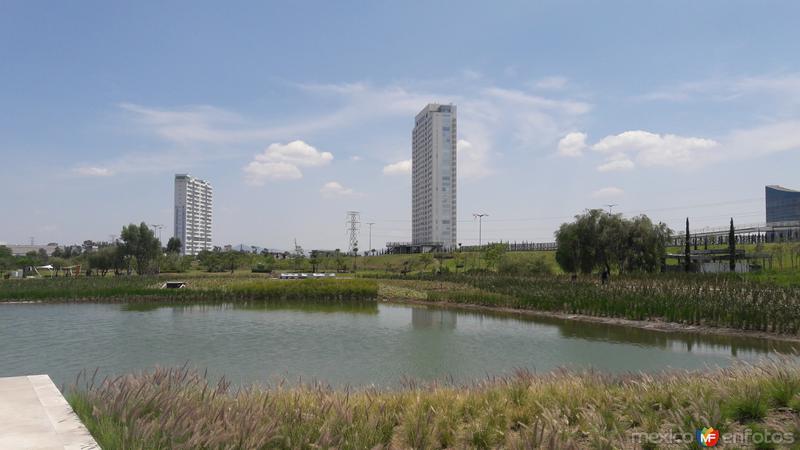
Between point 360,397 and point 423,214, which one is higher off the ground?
point 423,214

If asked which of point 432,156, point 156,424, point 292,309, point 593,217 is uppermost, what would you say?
point 432,156

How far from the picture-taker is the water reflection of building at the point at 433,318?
892 inches

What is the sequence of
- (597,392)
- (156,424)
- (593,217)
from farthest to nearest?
(593,217)
(597,392)
(156,424)

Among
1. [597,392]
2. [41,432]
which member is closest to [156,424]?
[41,432]

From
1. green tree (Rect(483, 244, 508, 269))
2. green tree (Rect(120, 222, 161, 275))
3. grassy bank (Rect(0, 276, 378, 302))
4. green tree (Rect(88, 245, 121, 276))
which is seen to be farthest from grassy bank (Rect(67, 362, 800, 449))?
green tree (Rect(88, 245, 121, 276))

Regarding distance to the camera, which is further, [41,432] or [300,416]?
[300,416]

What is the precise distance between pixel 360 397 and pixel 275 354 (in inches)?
344

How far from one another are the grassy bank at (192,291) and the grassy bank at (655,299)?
2.79 meters

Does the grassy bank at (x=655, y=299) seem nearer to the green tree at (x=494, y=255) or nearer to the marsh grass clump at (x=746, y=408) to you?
the marsh grass clump at (x=746, y=408)

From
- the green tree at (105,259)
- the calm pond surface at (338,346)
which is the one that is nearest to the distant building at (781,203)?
the calm pond surface at (338,346)

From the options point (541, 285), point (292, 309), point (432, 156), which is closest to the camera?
point (292, 309)

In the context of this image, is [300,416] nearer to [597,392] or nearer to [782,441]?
[597,392]

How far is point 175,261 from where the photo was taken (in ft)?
219

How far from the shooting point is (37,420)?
18.1ft
